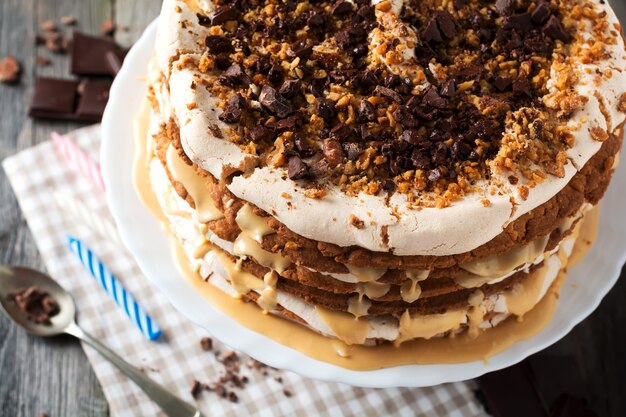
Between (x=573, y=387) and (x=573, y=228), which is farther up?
(x=573, y=228)

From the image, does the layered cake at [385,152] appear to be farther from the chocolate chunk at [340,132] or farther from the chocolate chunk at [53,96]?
the chocolate chunk at [53,96]

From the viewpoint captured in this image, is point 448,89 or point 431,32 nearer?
point 448,89

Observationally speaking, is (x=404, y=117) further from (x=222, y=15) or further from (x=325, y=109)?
(x=222, y=15)

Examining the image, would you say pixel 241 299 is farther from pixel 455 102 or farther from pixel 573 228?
pixel 573 228

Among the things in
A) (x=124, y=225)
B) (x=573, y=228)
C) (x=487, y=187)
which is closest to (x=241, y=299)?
(x=124, y=225)

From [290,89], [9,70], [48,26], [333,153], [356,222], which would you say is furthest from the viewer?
[48,26]

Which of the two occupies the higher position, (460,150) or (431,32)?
(431,32)

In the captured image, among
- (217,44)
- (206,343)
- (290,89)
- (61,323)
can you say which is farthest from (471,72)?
(61,323)

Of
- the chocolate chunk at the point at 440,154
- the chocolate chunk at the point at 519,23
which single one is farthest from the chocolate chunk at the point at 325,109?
the chocolate chunk at the point at 519,23
